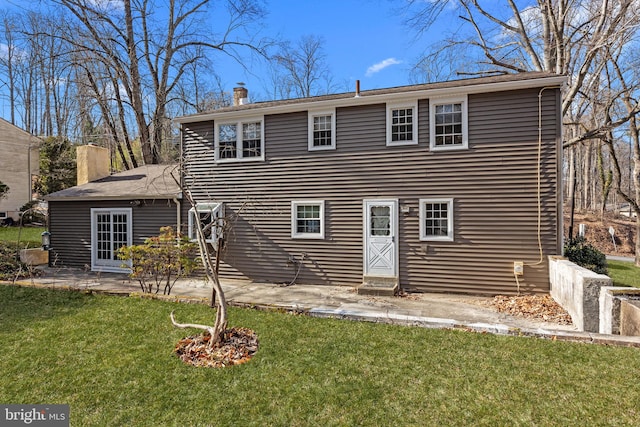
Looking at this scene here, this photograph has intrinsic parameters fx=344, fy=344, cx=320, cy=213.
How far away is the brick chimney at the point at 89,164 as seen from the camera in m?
13.9

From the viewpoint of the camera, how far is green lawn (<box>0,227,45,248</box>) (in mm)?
14530

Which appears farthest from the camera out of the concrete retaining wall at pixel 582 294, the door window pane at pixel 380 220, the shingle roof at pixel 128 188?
the shingle roof at pixel 128 188

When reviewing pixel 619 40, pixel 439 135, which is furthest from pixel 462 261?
pixel 619 40

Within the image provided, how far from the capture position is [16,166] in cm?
2262

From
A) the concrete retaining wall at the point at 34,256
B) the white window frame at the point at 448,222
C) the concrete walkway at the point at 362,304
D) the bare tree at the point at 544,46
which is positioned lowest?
the concrete walkway at the point at 362,304

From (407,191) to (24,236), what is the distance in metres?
A: 18.1

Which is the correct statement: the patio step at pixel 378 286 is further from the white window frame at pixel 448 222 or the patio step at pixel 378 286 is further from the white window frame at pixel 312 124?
the white window frame at pixel 312 124

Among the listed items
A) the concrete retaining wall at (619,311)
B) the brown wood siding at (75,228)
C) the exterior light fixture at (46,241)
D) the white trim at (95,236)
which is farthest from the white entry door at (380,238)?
the exterior light fixture at (46,241)

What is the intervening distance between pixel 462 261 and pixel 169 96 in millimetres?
19789

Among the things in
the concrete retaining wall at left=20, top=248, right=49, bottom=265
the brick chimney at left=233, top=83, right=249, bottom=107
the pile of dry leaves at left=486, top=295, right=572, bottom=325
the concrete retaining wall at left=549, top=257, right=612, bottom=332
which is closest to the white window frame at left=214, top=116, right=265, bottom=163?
the brick chimney at left=233, top=83, right=249, bottom=107

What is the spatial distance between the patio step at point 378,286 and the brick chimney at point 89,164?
39.3 feet

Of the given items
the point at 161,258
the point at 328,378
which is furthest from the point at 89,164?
the point at 328,378

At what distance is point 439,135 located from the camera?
27.8 ft

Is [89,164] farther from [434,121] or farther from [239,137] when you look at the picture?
[434,121]
